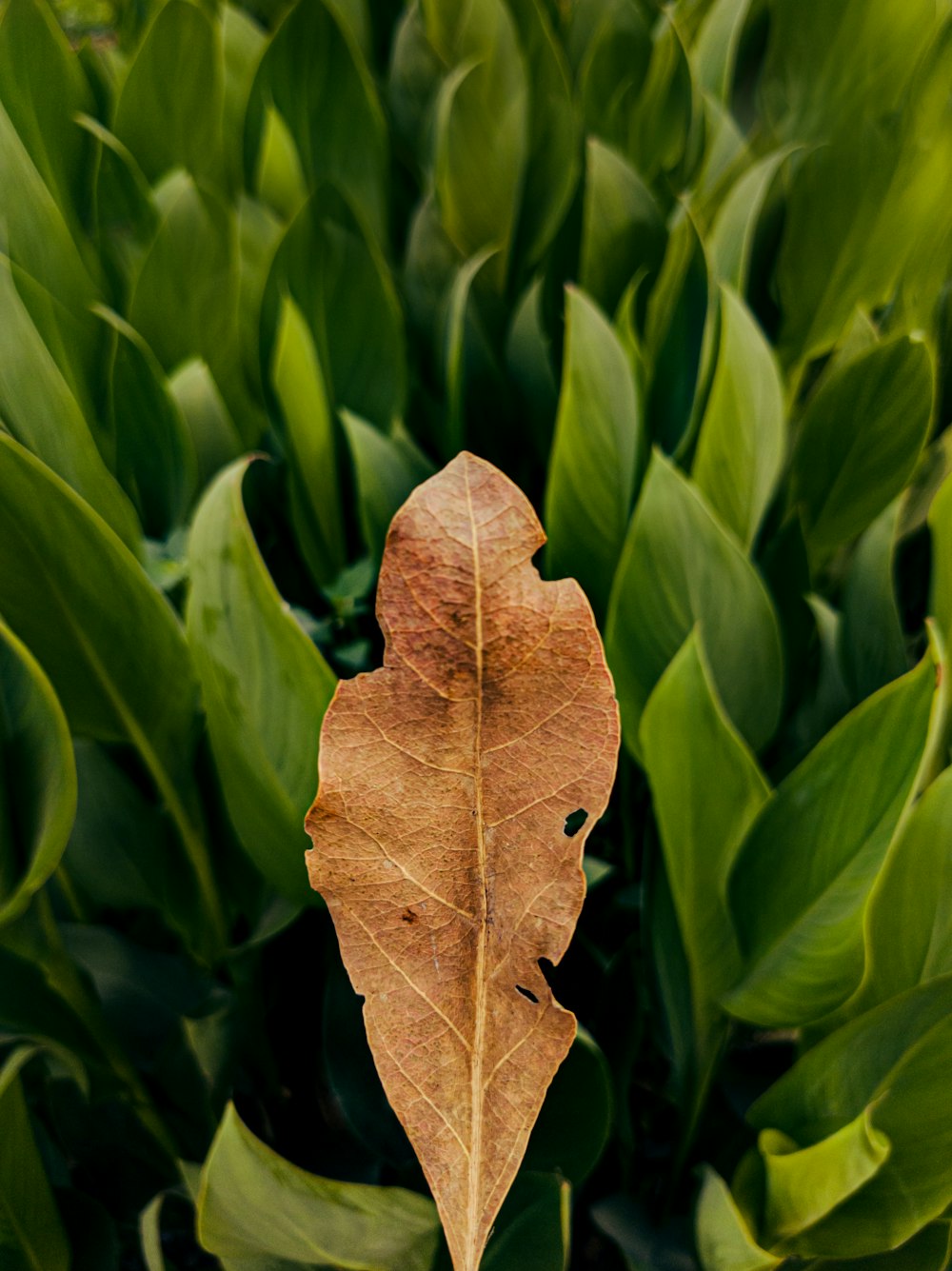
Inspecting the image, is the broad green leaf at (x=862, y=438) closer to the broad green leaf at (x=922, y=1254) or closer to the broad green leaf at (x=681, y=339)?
the broad green leaf at (x=681, y=339)

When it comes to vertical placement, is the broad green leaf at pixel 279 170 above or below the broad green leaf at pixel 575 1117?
above

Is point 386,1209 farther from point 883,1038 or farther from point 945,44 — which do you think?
point 945,44

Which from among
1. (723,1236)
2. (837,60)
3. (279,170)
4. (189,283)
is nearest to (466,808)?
(723,1236)

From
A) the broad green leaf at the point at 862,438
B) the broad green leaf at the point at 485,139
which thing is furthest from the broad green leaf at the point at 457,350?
the broad green leaf at the point at 862,438

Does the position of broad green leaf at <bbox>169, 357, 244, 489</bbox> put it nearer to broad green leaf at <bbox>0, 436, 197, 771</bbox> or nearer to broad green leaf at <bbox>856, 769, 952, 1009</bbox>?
broad green leaf at <bbox>0, 436, 197, 771</bbox>

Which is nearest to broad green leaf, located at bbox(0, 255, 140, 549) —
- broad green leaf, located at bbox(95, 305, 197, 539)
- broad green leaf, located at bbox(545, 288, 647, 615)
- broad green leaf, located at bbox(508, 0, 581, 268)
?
broad green leaf, located at bbox(95, 305, 197, 539)

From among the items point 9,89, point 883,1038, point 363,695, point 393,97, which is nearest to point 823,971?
point 883,1038

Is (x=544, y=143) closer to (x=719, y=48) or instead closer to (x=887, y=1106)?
(x=719, y=48)
